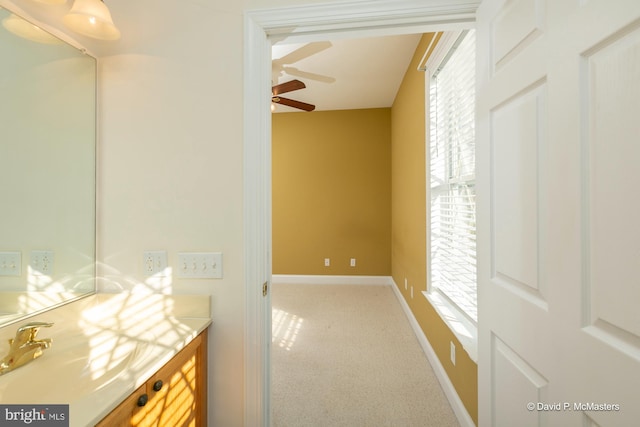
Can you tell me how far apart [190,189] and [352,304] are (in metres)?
2.91

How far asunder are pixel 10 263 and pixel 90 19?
946 millimetres

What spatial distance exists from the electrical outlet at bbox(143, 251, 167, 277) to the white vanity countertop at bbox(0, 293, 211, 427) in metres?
0.10

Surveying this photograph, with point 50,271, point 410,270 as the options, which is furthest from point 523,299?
point 410,270

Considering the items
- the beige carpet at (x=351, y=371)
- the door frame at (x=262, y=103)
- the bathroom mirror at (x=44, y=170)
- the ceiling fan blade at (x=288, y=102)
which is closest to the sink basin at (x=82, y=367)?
the bathroom mirror at (x=44, y=170)

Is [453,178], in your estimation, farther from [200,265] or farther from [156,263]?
[156,263]

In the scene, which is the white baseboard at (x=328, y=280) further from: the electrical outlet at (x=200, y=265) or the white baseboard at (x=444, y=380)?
the electrical outlet at (x=200, y=265)

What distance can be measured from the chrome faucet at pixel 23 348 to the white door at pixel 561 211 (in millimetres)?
1474

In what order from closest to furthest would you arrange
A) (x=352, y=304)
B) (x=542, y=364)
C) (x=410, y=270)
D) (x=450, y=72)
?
(x=542, y=364)
(x=450, y=72)
(x=410, y=270)
(x=352, y=304)

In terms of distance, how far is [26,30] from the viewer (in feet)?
3.50

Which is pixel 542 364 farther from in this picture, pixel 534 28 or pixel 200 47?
pixel 200 47

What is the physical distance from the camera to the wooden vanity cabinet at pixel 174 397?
2.68 ft

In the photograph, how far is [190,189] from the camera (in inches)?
50.0

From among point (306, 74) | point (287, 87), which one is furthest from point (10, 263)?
point (306, 74)

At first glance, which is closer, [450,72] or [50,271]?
[50,271]
